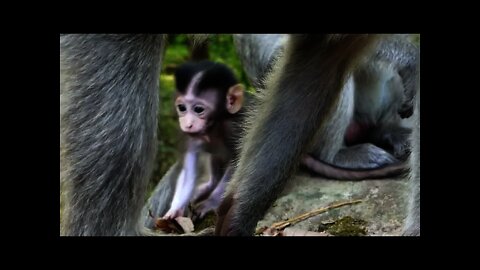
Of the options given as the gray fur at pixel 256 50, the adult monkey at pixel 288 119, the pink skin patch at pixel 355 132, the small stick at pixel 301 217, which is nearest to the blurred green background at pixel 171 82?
the gray fur at pixel 256 50

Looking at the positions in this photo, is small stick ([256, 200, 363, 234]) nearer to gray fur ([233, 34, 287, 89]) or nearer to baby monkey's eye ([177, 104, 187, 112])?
baby monkey's eye ([177, 104, 187, 112])

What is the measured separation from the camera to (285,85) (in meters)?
3.91

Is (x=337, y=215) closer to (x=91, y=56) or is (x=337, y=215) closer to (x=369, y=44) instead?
(x=369, y=44)

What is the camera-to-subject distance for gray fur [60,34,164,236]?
378 cm

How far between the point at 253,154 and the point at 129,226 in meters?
0.69

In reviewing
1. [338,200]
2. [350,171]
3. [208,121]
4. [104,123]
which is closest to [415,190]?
[338,200]

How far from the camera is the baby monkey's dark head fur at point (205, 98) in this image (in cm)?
514

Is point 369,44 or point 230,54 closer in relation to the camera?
point 369,44

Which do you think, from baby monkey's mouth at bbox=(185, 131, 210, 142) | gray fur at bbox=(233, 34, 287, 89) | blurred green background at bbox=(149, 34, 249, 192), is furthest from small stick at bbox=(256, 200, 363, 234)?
blurred green background at bbox=(149, 34, 249, 192)

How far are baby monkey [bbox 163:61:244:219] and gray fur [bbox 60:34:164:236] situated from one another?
1.24 m

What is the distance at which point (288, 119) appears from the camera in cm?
388

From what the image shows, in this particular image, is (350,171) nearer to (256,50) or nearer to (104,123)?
(256,50)

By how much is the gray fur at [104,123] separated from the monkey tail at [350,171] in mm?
1748

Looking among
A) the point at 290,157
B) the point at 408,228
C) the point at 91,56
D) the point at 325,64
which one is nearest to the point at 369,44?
the point at 325,64
